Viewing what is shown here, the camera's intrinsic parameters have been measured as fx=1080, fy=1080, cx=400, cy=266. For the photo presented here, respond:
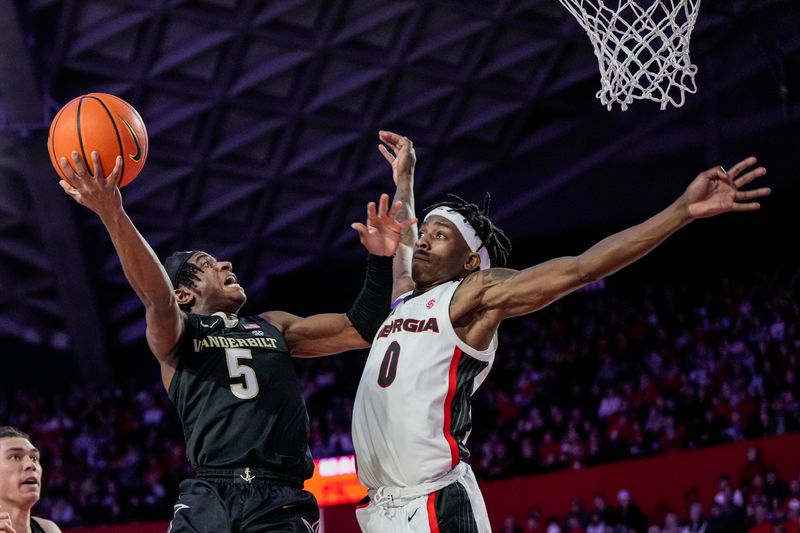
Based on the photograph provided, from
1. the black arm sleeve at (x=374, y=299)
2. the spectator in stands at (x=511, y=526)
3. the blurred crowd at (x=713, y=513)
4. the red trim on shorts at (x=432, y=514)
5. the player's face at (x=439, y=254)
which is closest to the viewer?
the red trim on shorts at (x=432, y=514)

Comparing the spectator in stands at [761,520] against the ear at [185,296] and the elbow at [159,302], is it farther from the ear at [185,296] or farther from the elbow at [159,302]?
the elbow at [159,302]

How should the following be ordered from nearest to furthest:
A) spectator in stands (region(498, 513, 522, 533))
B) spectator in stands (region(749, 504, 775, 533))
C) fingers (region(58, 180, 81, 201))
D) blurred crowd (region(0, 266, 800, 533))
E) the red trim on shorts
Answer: fingers (region(58, 180, 81, 201)), the red trim on shorts, spectator in stands (region(749, 504, 775, 533)), spectator in stands (region(498, 513, 522, 533)), blurred crowd (region(0, 266, 800, 533))

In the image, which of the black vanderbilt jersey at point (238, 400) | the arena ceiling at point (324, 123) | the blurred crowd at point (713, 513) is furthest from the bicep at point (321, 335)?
the arena ceiling at point (324, 123)

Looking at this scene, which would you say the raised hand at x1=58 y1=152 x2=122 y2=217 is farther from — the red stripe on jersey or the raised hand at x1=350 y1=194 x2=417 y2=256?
the red stripe on jersey

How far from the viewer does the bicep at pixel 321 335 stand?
217 inches

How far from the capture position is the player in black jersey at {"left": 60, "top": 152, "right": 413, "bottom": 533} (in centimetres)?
477

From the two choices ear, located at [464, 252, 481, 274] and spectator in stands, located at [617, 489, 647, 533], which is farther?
spectator in stands, located at [617, 489, 647, 533]

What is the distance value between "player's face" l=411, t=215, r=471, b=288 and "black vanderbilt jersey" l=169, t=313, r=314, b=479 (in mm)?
809

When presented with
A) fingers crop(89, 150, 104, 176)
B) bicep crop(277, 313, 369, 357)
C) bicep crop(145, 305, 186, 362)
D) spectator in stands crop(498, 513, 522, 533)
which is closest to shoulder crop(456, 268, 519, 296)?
bicep crop(277, 313, 369, 357)

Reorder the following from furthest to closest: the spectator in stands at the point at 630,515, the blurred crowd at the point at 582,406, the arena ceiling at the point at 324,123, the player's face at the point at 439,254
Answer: the arena ceiling at the point at 324,123 < the blurred crowd at the point at 582,406 < the spectator in stands at the point at 630,515 < the player's face at the point at 439,254

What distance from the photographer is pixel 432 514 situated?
187 inches

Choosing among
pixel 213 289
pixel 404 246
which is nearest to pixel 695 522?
pixel 404 246

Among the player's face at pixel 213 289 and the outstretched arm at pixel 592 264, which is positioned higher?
the player's face at pixel 213 289

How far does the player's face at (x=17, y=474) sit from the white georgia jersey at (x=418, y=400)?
1.76m
